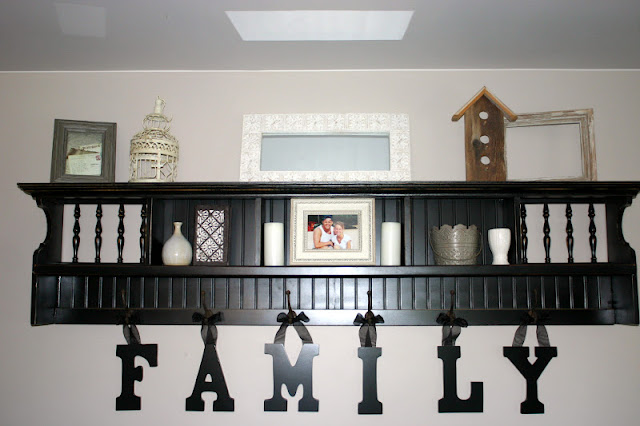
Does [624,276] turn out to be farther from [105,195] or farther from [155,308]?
[105,195]

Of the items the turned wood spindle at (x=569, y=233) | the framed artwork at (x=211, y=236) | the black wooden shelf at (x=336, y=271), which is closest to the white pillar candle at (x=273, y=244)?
the black wooden shelf at (x=336, y=271)

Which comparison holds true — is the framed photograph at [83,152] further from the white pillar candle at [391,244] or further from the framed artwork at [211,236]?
the white pillar candle at [391,244]

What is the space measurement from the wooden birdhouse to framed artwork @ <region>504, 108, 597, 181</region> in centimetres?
8

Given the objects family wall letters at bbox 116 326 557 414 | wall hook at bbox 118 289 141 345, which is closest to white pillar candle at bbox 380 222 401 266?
family wall letters at bbox 116 326 557 414

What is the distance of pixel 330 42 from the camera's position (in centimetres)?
177

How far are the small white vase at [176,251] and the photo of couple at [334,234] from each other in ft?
1.37

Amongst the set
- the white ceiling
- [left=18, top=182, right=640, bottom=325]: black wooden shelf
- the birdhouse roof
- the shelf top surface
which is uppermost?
the white ceiling

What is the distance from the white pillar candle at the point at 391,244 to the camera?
5.76 feet

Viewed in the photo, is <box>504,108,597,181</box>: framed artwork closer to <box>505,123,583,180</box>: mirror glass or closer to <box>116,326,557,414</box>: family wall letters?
<box>505,123,583,180</box>: mirror glass

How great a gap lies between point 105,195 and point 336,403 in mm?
1074

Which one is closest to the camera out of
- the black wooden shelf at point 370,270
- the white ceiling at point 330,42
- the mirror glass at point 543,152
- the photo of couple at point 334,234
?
the white ceiling at point 330,42

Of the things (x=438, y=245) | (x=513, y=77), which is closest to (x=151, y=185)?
(x=438, y=245)

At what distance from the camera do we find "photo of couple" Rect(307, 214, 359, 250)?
1793 millimetres

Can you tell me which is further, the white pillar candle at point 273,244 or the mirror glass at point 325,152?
the mirror glass at point 325,152
